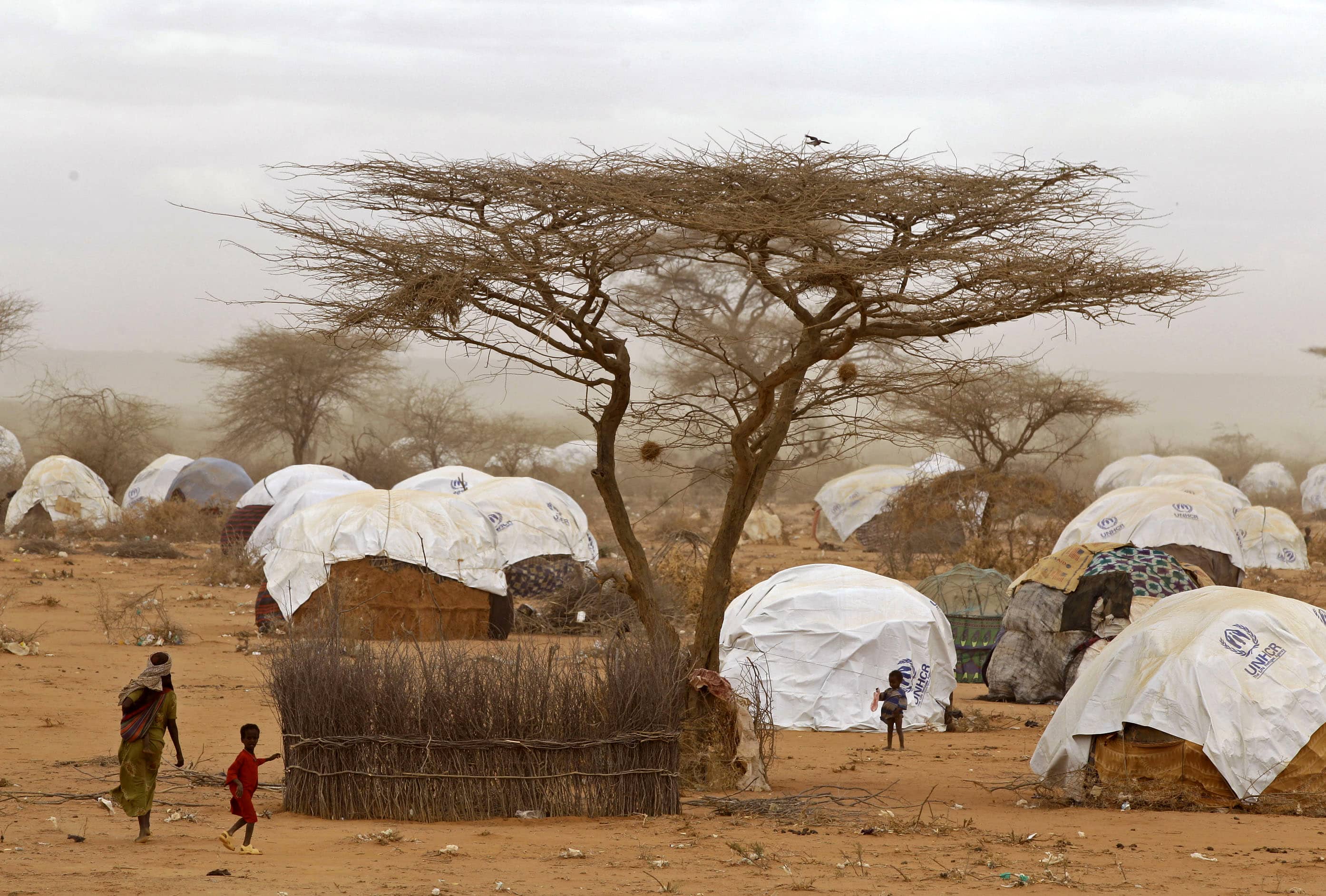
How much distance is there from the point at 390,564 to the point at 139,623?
3329 mm

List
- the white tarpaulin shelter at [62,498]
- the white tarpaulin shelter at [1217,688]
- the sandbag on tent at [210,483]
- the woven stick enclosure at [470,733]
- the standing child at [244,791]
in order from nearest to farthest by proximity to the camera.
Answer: the standing child at [244,791]
the woven stick enclosure at [470,733]
the white tarpaulin shelter at [1217,688]
the white tarpaulin shelter at [62,498]
the sandbag on tent at [210,483]

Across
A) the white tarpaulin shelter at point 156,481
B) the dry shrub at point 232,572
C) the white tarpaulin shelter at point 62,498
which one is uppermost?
the white tarpaulin shelter at point 156,481

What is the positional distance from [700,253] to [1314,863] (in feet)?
18.4

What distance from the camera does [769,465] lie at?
8.98 metres

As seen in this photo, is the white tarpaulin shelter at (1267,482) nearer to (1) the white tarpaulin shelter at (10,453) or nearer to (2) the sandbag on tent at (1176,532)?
(2) the sandbag on tent at (1176,532)

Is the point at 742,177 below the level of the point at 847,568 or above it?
above

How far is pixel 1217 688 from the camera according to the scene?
7859 mm

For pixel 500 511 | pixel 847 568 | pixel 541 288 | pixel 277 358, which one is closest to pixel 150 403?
pixel 277 358

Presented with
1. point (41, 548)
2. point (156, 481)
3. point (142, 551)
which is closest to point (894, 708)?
point (142, 551)

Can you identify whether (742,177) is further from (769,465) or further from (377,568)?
(377,568)

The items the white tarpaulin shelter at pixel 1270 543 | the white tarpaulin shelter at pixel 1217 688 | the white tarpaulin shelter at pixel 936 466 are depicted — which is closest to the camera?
the white tarpaulin shelter at pixel 1217 688

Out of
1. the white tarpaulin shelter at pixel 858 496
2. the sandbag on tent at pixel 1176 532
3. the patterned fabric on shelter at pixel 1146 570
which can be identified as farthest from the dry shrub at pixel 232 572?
the white tarpaulin shelter at pixel 858 496

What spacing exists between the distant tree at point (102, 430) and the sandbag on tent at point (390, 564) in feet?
73.0

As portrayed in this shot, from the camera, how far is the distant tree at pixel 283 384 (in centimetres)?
3697
